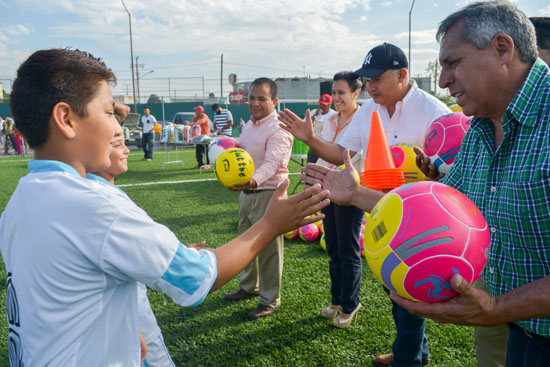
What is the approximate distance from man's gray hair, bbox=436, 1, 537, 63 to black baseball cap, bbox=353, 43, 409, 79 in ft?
4.50

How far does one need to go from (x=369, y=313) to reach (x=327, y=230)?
1.00m

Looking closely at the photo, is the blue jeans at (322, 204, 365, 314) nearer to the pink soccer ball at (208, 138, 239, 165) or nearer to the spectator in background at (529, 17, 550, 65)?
the spectator in background at (529, 17, 550, 65)

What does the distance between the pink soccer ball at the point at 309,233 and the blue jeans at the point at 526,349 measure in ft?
14.3

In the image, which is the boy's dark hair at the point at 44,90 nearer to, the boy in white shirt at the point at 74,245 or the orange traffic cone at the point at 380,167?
the boy in white shirt at the point at 74,245

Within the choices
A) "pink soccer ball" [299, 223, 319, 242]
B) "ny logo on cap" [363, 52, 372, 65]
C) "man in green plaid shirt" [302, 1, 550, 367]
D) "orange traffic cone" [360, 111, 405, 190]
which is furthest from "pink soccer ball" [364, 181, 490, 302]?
"pink soccer ball" [299, 223, 319, 242]

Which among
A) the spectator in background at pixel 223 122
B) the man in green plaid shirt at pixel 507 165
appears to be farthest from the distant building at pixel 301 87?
the man in green plaid shirt at pixel 507 165

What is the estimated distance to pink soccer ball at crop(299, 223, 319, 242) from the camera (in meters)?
A: 6.24

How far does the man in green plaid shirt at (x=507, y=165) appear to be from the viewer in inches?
60.9

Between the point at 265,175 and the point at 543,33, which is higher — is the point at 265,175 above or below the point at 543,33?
below

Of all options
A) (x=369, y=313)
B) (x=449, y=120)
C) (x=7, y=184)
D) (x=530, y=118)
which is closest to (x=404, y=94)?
(x=449, y=120)

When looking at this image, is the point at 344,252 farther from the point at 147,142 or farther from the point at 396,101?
the point at 147,142

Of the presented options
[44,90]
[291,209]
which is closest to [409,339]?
[291,209]

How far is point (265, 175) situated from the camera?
413 centimetres

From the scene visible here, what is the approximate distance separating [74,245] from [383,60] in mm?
2759
